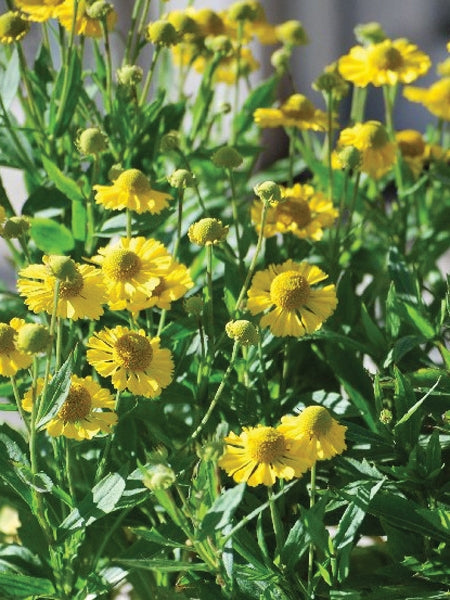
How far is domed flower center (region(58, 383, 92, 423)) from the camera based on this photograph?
0.57m

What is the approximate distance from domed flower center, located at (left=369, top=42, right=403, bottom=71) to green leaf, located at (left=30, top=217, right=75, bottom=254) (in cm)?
33

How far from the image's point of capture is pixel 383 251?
0.92 metres

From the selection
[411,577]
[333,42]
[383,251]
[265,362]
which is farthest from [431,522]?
[333,42]

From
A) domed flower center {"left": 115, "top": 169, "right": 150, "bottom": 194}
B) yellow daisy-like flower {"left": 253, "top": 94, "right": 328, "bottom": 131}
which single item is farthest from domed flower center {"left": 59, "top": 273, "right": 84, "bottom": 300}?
yellow daisy-like flower {"left": 253, "top": 94, "right": 328, "bottom": 131}

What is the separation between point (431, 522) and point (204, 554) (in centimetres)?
14

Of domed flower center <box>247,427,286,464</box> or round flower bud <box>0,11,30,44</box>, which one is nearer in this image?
domed flower center <box>247,427,286,464</box>

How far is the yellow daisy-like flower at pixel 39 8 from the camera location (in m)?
0.76

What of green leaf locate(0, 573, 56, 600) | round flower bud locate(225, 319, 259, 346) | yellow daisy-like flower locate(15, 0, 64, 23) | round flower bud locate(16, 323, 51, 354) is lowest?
green leaf locate(0, 573, 56, 600)

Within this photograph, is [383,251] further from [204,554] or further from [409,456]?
[204,554]

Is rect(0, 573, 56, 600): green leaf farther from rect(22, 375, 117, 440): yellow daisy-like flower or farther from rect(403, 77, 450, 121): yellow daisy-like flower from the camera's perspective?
rect(403, 77, 450, 121): yellow daisy-like flower

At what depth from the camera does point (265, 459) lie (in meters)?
0.56

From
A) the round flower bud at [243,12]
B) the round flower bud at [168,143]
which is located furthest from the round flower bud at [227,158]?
the round flower bud at [243,12]

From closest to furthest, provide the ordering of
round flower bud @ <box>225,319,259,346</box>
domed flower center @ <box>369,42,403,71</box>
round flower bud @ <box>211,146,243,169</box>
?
1. round flower bud @ <box>225,319,259,346</box>
2. round flower bud @ <box>211,146,243,169</box>
3. domed flower center @ <box>369,42,403,71</box>

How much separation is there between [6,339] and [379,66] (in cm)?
46
